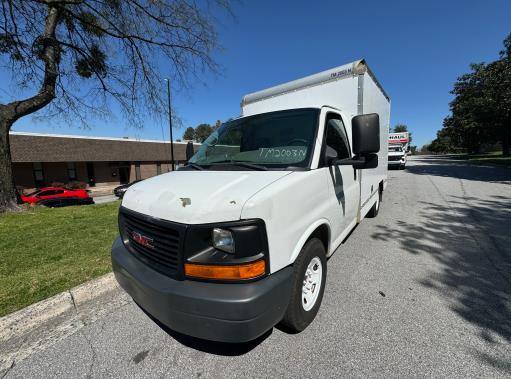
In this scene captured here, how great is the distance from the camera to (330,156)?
9.07 ft

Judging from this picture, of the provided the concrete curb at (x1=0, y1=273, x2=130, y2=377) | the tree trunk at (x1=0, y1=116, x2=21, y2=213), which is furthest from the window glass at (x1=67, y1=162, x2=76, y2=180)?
the concrete curb at (x1=0, y1=273, x2=130, y2=377)

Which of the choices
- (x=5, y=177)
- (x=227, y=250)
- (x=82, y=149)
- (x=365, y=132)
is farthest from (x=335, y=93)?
(x=82, y=149)

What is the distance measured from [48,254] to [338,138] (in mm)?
4604

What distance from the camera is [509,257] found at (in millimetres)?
3840

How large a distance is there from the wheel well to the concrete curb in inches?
88.8

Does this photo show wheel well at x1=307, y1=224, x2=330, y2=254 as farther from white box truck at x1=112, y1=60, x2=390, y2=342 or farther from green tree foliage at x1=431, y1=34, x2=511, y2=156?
green tree foliage at x1=431, y1=34, x2=511, y2=156

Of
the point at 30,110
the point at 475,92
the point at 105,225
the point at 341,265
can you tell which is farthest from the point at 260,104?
the point at 475,92

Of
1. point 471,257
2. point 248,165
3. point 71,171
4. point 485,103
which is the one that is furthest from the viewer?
point 71,171

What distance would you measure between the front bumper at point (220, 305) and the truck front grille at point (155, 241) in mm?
A: 120

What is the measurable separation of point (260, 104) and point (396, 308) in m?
3.59

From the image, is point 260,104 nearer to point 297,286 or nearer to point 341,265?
point 341,265

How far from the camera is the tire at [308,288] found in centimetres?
216

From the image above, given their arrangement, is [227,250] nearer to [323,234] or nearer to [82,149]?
[323,234]

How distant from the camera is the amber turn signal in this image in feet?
5.75
